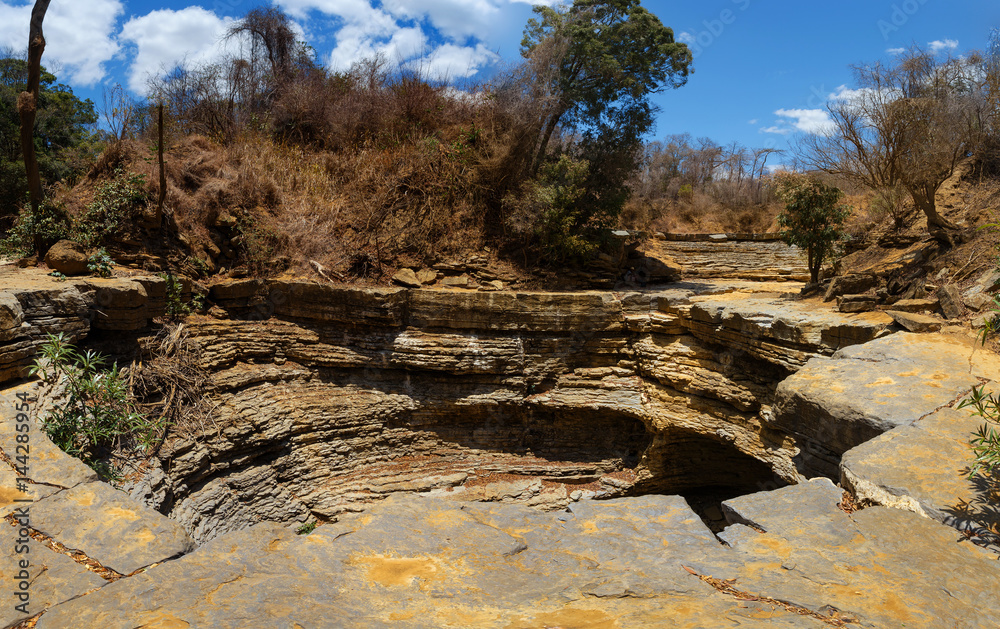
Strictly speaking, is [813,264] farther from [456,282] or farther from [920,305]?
[456,282]

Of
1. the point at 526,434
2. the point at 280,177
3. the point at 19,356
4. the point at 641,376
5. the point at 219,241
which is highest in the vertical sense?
the point at 280,177

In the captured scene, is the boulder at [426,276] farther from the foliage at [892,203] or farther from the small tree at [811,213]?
the foliage at [892,203]

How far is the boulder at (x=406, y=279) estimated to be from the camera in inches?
432

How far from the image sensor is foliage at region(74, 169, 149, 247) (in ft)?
30.5

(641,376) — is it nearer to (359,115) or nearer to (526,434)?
(526,434)

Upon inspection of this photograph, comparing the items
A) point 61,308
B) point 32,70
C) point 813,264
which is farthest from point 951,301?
point 32,70

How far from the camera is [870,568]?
2.86 meters

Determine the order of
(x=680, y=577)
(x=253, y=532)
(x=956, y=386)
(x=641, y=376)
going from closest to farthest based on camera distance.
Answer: (x=680, y=577) < (x=253, y=532) < (x=956, y=386) < (x=641, y=376)

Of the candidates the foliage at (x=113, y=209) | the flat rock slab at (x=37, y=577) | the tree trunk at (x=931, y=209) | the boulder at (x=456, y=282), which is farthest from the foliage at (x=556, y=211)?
the flat rock slab at (x=37, y=577)

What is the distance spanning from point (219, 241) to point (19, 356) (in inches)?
206

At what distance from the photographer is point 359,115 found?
14117 millimetres

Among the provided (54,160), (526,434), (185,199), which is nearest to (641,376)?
(526,434)

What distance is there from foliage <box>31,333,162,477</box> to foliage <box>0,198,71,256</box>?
2852mm

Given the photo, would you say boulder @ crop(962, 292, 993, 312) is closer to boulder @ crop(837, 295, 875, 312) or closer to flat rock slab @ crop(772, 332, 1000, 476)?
flat rock slab @ crop(772, 332, 1000, 476)
